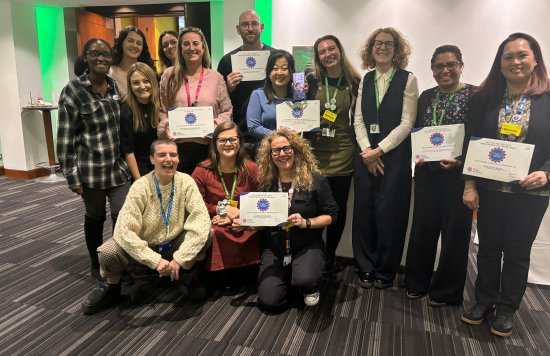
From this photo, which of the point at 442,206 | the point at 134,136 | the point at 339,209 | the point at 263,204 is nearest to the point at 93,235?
the point at 134,136

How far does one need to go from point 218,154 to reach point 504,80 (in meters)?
1.69

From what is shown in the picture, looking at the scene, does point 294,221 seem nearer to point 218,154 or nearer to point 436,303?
point 218,154

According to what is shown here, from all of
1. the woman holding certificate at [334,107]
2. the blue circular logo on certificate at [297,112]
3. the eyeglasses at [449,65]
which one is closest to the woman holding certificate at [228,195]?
the blue circular logo on certificate at [297,112]

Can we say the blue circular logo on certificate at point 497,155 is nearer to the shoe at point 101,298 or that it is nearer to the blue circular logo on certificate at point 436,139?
the blue circular logo on certificate at point 436,139

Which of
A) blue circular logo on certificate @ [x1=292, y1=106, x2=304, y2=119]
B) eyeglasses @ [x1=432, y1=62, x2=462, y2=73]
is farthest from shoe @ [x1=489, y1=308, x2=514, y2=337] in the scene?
blue circular logo on certificate @ [x1=292, y1=106, x2=304, y2=119]

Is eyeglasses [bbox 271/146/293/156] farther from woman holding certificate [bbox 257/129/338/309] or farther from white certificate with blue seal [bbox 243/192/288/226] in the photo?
white certificate with blue seal [bbox 243/192/288/226]

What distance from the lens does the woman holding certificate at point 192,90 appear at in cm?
278

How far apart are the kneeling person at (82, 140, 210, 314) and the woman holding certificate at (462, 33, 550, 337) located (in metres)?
1.58

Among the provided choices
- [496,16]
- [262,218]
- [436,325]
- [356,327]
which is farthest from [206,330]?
[496,16]

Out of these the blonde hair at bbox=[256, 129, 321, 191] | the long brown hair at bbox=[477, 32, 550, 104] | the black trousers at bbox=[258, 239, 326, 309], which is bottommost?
the black trousers at bbox=[258, 239, 326, 309]

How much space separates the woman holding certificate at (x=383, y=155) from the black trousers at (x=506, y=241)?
544 millimetres

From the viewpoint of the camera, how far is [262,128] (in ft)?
9.19

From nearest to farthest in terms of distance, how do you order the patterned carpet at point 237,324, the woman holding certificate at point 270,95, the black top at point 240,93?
the patterned carpet at point 237,324
the woman holding certificate at point 270,95
the black top at point 240,93

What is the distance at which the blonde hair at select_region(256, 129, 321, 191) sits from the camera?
101 inches
